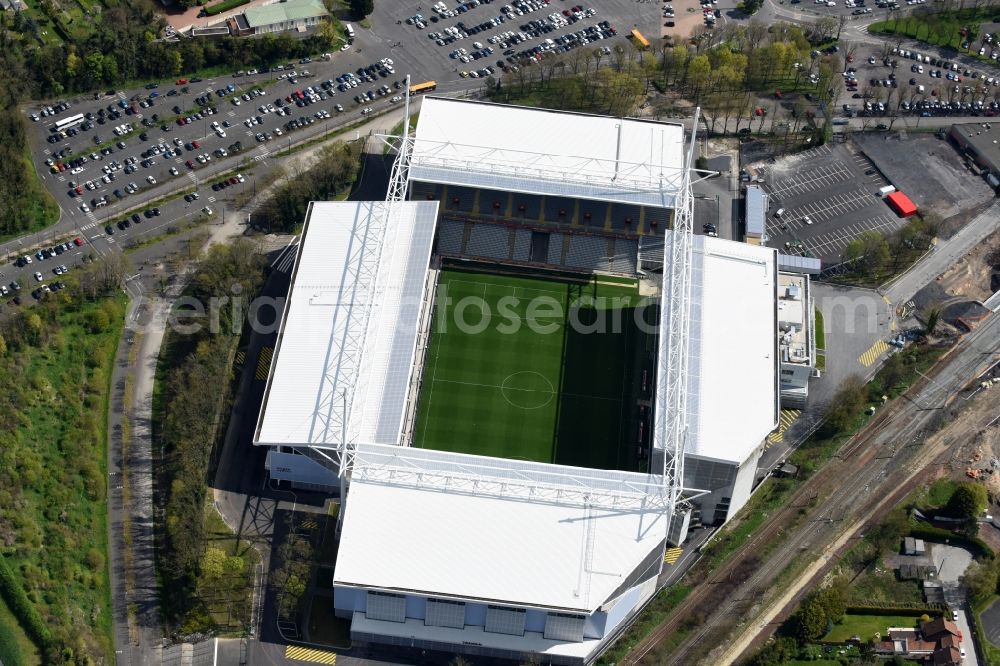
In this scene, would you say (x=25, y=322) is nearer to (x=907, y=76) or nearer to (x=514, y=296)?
(x=514, y=296)

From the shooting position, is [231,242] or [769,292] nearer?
[769,292]

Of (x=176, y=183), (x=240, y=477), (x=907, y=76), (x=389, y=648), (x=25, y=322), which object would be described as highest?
(x=907, y=76)

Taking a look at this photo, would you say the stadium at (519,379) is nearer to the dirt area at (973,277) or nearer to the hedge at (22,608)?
the dirt area at (973,277)

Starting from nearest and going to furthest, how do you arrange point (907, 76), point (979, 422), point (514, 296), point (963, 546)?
point (963, 546) → point (979, 422) → point (514, 296) → point (907, 76)

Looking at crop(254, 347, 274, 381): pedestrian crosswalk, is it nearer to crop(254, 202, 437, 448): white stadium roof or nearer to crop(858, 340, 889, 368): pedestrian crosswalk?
crop(254, 202, 437, 448): white stadium roof

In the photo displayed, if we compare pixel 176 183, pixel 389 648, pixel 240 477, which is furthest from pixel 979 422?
pixel 176 183

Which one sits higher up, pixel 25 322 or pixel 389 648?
pixel 25 322
